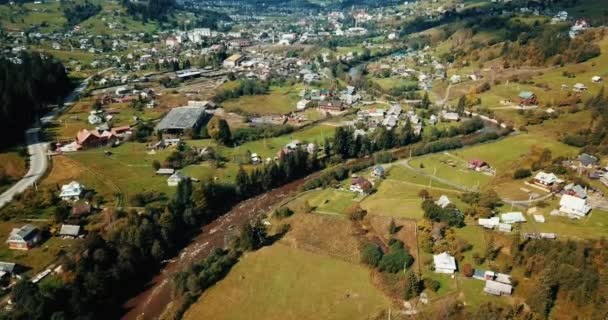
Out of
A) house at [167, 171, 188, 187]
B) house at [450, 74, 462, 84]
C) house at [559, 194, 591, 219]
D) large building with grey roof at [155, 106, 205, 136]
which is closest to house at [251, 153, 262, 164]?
house at [167, 171, 188, 187]

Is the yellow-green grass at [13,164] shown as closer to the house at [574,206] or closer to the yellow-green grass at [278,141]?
the yellow-green grass at [278,141]

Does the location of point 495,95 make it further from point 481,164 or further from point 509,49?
point 481,164

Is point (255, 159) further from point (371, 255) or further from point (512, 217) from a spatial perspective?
point (512, 217)

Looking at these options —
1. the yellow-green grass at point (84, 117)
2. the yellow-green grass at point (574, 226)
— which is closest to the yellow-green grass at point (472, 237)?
the yellow-green grass at point (574, 226)

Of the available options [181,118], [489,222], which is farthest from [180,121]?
[489,222]

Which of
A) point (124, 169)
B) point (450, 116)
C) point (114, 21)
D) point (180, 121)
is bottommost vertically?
point (450, 116)
